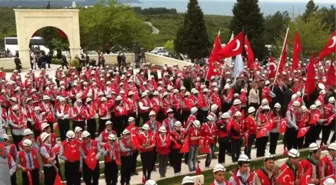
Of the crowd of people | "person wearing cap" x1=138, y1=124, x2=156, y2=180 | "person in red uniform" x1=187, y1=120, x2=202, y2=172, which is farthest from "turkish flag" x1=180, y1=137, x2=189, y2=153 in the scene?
"person wearing cap" x1=138, y1=124, x2=156, y2=180

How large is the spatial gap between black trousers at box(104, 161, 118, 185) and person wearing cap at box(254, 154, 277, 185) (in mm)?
4355

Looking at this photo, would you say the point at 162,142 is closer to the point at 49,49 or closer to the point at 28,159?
the point at 28,159

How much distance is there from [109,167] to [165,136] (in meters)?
1.63

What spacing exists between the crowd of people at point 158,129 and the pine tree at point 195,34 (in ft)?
65.6

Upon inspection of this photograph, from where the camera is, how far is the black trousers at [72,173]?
38.3ft

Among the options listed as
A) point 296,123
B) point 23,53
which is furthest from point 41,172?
point 23,53

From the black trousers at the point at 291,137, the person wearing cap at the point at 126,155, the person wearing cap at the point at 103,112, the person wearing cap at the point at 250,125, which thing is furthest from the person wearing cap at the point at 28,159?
the black trousers at the point at 291,137

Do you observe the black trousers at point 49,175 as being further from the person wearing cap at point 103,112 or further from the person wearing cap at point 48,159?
the person wearing cap at point 103,112

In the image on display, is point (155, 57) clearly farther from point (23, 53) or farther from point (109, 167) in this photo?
point (109, 167)

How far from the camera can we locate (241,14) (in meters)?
40.0

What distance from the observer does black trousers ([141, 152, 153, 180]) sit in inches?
493

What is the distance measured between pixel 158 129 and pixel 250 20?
29.0 m

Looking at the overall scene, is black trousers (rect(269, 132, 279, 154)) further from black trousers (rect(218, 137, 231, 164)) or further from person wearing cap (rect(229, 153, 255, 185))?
person wearing cap (rect(229, 153, 255, 185))

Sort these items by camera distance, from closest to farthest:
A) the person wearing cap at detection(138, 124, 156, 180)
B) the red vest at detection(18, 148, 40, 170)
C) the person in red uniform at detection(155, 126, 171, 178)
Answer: the red vest at detection(18, 148, 40, 170) → the person wearing cap at detection(138, 124, 156, 180) → the person in red uniform at detection(155, 126, 171, 178)
